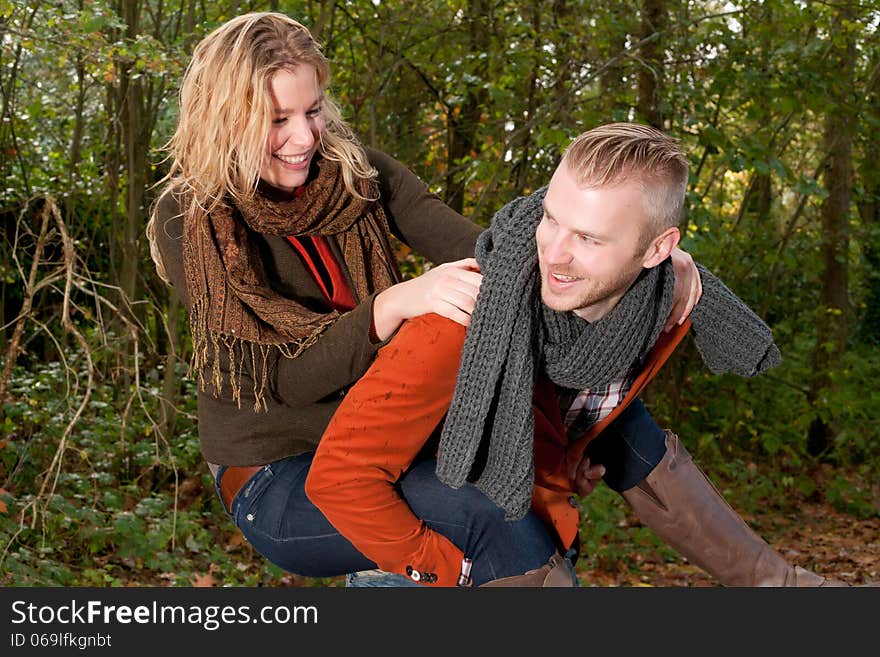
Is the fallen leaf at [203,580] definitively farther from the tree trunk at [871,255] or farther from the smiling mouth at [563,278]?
the tree trunk at [871,255]

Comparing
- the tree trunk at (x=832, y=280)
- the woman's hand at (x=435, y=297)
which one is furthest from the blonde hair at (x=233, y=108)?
the tree trunk at (x=832, y=280)

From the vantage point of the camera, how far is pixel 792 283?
969 cm

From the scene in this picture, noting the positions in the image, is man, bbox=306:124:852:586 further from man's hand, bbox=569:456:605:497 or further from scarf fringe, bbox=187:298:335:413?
scarf fringe, bbox=187:298:335:413

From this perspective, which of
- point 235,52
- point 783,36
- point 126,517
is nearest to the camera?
point 235,52

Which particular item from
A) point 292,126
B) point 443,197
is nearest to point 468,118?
point 443,197

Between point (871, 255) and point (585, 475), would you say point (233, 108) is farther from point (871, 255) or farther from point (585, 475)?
point (871, 255)

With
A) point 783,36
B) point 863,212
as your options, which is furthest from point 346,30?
point 863,212

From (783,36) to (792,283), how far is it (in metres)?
3.89

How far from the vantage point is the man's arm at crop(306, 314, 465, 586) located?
6.73 ft

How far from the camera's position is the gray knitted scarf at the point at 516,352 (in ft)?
6.71

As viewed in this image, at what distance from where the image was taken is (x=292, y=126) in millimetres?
2457

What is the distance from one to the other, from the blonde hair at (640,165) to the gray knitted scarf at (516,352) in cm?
16

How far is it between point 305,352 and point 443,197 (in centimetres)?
431
